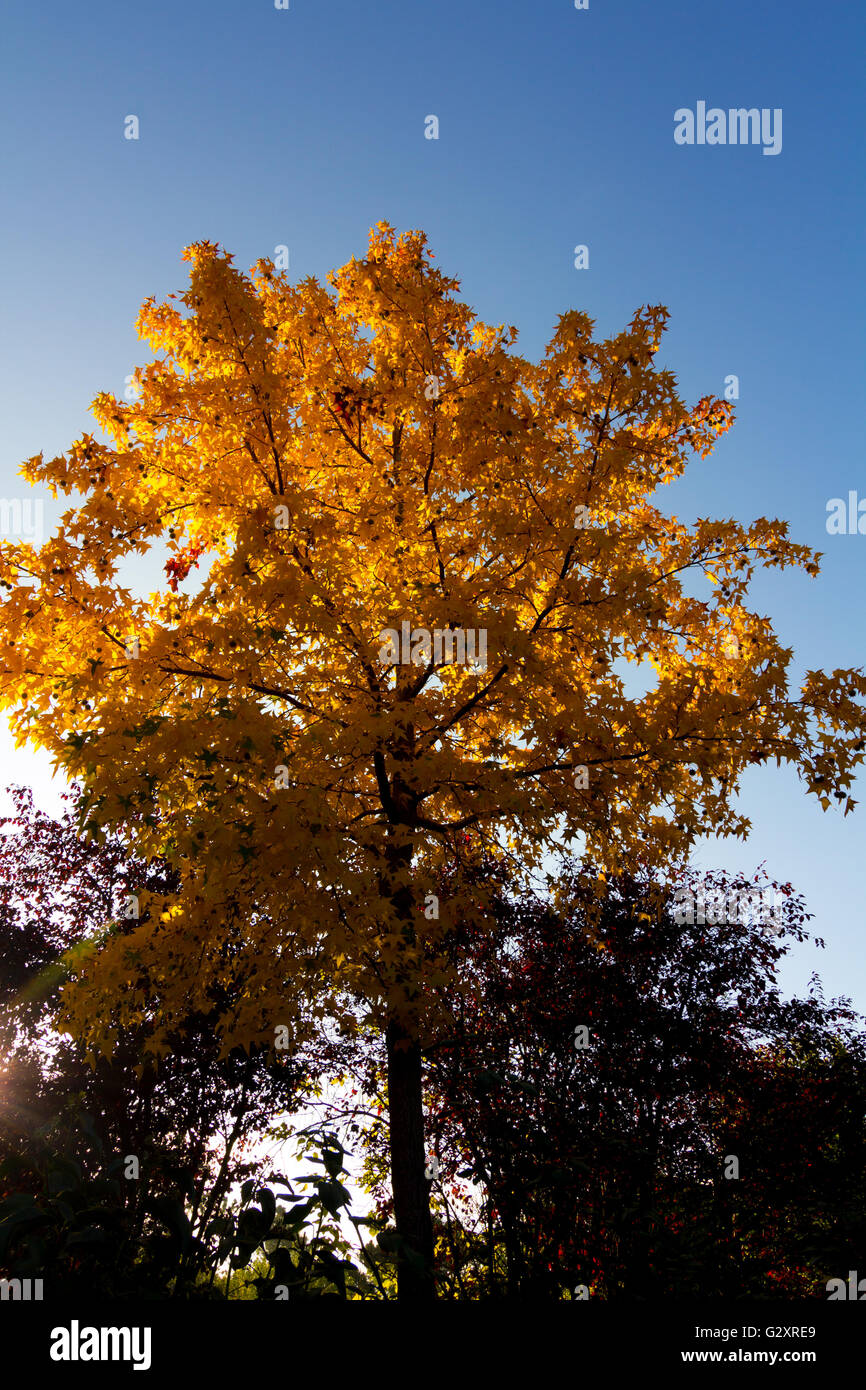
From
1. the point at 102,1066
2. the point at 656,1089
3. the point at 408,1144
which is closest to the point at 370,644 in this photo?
the point at 408,1144

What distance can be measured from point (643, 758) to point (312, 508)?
379cm

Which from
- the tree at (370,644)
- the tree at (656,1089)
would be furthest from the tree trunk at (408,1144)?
the tree at (656,1089)

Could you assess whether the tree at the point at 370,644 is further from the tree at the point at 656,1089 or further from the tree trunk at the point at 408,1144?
the tree at the point at 656,1089

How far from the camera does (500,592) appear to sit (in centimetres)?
637

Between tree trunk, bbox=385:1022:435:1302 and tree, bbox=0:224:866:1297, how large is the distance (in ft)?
0.09

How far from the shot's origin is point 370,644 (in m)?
6.55

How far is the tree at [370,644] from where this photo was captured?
5.61m

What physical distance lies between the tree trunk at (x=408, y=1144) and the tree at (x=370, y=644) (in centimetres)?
3

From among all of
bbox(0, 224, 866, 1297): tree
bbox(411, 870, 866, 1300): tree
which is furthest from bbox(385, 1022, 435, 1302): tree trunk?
bbox(411, 870, 866, 1300): tree

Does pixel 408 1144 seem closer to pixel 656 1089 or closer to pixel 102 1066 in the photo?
pixel 656 1089

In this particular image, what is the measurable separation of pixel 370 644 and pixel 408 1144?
4263 millimetres

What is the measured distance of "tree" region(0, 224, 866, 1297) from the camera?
561 cm

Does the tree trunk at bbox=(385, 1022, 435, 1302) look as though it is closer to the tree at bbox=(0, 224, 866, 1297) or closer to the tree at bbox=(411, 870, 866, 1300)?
the tree at bbox=(0, 224, 866, 1297)

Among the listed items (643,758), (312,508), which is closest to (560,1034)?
(643,758)
